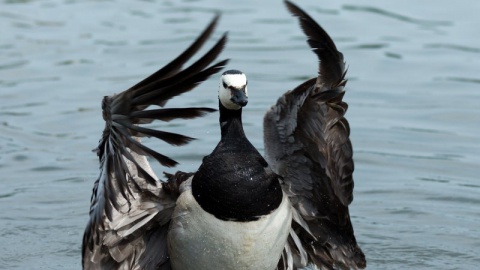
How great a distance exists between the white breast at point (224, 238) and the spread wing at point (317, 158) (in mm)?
360

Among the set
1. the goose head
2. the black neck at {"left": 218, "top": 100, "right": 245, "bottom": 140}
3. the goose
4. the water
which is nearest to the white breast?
the goose

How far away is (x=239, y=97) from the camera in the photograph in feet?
25.9

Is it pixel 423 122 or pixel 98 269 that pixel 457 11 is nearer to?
pixel 423 122

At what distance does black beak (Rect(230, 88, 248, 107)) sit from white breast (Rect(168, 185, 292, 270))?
0.76 metres

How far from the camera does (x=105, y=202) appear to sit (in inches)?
286

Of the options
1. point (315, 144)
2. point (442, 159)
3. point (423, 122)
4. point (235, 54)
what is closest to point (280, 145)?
point (315, 144)

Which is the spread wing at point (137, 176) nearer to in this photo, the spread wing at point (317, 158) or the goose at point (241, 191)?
the goose at point (241, 191)

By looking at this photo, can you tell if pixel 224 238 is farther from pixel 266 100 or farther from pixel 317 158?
pixel 266 100

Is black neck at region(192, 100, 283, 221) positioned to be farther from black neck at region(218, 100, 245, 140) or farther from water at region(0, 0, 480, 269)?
water at region(0, 0, 480, 269)

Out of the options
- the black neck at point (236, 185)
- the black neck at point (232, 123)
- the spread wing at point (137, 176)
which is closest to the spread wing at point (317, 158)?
the black neck at point (232, 123)

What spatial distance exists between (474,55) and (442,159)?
3.41 meters

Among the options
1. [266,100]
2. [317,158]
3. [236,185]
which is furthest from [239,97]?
[266,100]

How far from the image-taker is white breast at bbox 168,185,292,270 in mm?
7855

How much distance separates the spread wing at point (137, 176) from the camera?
22.1 ft
